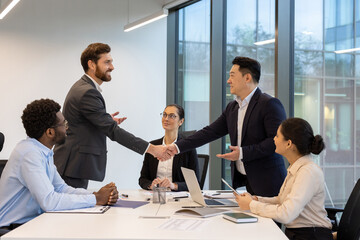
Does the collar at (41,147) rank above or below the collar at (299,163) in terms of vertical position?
above

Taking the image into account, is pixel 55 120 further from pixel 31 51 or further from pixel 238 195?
pixel 31 51

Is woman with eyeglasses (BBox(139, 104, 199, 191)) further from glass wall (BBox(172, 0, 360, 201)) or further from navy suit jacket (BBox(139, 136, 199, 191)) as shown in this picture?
glass wall (BBox(172, 0, 360, 201))

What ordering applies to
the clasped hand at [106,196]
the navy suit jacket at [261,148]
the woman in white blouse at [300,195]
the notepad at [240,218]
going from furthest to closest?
1. the navy suit jacket at [261,148]
2. the clasped hand at [106,196]
3. the woman in white blouse at [300,195]
4. the notepad at [240,218]

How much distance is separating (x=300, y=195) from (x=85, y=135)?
1638mm

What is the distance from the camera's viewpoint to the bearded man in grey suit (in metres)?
3.08

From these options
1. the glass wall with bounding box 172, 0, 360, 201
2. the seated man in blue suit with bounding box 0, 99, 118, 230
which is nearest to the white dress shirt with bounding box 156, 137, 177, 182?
the seated man in blue suit with bounding box 0, 99, 118, 230

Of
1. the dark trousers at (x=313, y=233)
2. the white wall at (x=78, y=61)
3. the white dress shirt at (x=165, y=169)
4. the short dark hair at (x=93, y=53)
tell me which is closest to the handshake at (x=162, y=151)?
the white dress shirt at (x=165, y=169)

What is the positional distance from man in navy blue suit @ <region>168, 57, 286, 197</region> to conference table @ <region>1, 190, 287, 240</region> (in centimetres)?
80

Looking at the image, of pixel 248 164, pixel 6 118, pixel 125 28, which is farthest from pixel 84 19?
pixel 248 164

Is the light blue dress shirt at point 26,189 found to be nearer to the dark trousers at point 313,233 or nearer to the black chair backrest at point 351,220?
the dark trousers at point 313,233

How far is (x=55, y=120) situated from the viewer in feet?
8.17

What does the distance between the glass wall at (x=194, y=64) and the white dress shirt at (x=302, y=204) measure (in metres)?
3.63

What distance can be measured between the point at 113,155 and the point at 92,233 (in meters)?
4.70

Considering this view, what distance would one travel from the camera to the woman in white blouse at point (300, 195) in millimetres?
2275
